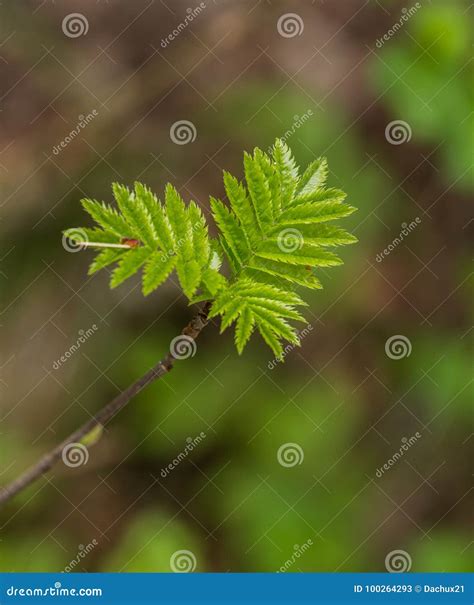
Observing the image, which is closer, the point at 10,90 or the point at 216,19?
the point at 10,90

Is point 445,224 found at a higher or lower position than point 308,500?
higher

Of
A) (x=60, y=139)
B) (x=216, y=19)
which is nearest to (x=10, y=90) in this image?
(x=60, y=139)

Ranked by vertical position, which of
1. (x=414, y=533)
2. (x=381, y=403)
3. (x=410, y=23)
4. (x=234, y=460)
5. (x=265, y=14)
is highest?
(x=410, y=23)

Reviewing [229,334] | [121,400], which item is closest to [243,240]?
[121,400]

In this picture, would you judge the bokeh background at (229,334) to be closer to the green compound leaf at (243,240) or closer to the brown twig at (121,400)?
the brown twig at (121,400)

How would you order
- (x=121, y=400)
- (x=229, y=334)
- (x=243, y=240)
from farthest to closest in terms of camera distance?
(x=229, y=334) < (x=243, y=240) < (x=121, y=400)

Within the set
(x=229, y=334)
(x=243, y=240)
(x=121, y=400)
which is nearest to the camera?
(x=121, y=400)

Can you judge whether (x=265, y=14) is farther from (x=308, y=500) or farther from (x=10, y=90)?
(x=308, y=500)

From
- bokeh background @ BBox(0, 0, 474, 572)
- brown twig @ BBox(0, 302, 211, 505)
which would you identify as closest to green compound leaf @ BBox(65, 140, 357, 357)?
brown twig @ BBox(0, 302, 211, 505)

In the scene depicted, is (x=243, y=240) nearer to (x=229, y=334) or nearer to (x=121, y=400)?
(x=121, y=400)
